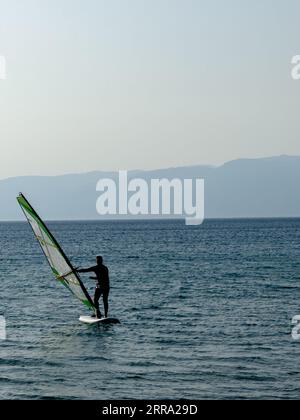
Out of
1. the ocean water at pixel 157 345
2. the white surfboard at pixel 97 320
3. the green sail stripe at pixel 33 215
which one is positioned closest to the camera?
the ocean water at pixel 157 345

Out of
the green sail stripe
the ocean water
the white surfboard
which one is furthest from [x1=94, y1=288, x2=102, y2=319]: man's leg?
the green sail stripe

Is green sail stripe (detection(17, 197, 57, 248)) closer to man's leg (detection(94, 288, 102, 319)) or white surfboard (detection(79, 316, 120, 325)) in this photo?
man's leg (detection(94, 288, 102, 319))

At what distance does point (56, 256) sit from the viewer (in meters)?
25.3

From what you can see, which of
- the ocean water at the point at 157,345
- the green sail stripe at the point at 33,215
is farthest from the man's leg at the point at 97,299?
the green sail stripe at the point at 33,215

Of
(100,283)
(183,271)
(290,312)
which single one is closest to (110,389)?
(100,283)

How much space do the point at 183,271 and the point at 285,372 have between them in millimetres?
37860

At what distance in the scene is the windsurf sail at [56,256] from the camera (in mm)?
24594

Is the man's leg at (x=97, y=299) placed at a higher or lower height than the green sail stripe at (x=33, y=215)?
lower

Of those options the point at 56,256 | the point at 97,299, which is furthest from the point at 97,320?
the point at 56,256

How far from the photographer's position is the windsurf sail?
24.6m

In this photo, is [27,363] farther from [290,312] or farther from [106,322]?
[290,312]

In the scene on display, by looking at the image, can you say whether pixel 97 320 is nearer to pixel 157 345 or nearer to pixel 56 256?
pixel 56 256

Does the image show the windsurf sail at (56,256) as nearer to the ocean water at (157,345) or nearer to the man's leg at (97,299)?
the man's leg at (97,299)
